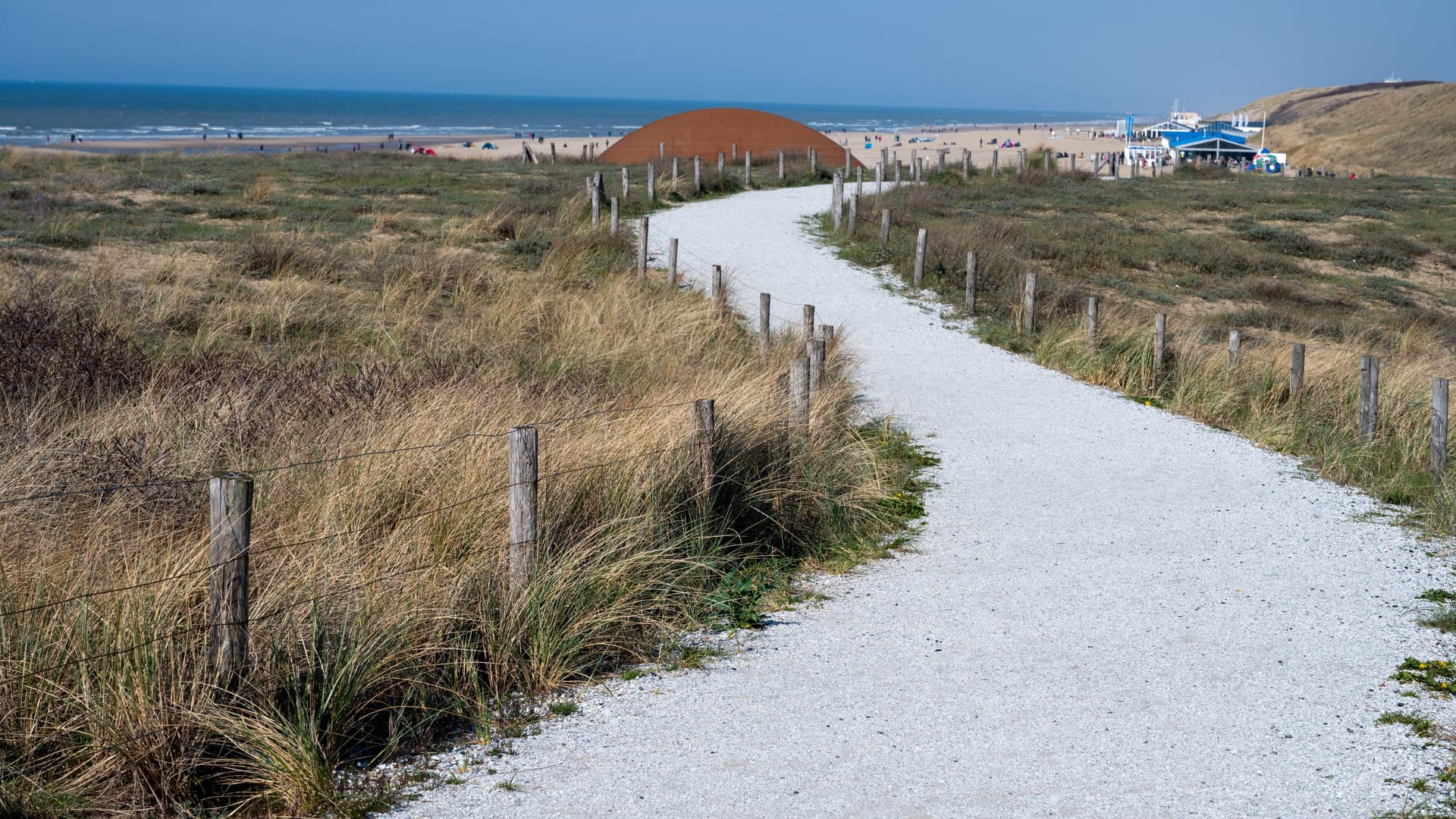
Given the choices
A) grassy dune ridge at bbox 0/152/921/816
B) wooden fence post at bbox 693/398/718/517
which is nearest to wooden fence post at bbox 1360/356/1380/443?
grassy dune ridge at bbox 0/152/921/816

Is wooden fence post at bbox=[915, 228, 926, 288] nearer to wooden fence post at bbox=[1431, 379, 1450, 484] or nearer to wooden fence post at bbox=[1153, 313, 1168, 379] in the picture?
wooden fence post at bbox=[1153, 313, 1168, 379]

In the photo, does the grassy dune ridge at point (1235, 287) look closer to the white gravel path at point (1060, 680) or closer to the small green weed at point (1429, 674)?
the white gravel path at point (1060, 680)

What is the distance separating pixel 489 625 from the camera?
5.50 meters

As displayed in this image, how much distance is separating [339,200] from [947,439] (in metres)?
19.4

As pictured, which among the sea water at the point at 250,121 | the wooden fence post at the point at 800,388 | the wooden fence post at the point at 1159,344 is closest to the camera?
the wooden fence post at the point at 800,388

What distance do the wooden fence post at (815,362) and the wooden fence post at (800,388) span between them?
0.69 m

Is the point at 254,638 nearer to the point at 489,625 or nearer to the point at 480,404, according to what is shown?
the point at 489,625

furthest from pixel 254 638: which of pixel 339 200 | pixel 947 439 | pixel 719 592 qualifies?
pixel 339 200

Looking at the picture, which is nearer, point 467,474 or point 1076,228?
point 467,474

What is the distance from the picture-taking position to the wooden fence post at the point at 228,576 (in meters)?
4.35

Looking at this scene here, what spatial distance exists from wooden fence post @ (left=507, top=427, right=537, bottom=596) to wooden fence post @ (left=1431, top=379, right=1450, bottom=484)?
7.99 meters

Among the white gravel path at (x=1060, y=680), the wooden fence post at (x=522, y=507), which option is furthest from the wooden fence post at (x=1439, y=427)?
the wooden fence post at (x=522, y=507)

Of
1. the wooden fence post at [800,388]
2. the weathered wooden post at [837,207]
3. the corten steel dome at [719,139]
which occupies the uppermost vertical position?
the corten steel dome at [719,139]

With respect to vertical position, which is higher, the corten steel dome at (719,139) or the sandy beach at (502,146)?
the sandy beach at (502,146)
